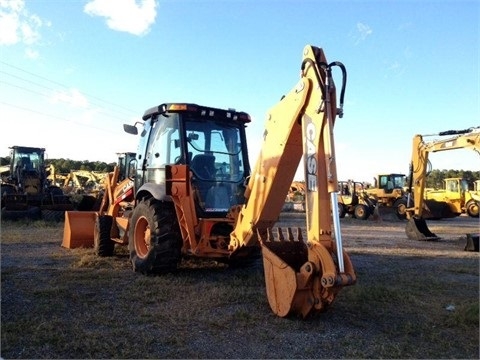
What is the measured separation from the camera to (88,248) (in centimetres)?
1005

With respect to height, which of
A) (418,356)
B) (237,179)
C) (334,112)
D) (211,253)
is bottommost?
(418,356)

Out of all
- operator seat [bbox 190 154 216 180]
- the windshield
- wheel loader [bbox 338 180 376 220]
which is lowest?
wheel loader [bbox 338 180 376 220]

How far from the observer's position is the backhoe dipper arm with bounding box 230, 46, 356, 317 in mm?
4500

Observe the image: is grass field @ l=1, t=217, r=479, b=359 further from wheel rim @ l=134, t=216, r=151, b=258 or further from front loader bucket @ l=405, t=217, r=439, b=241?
front loader bucket @ l=405, t=217, r=439, b=241

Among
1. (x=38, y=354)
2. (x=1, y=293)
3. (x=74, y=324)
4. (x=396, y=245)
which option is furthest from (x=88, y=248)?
(x=396, y=245)

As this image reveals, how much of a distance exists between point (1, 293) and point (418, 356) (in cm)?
472

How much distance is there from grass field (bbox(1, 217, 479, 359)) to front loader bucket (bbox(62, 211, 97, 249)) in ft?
6.38

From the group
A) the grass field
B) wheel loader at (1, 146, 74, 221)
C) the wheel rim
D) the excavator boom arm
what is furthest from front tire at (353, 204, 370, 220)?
Result: the wheel rim

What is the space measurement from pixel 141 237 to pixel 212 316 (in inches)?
112

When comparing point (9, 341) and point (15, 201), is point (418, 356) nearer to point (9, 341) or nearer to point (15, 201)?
point (9, 341)

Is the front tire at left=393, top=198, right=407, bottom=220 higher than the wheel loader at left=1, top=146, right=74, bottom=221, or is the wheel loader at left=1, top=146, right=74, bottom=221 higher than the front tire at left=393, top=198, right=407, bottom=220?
the wheel loader at left=1, top=146, right=74, bottom=221

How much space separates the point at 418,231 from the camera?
46.5ft

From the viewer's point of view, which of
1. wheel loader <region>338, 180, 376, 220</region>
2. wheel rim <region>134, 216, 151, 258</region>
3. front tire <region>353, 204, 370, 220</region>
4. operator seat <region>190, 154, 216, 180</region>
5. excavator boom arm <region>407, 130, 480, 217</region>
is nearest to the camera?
operator seat <region>190, 154, 216, 180</region>

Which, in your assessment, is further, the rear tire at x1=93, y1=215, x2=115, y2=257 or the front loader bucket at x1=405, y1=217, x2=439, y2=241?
the front loader bucket at x1=405, y1=217, x2=439, y2=241
